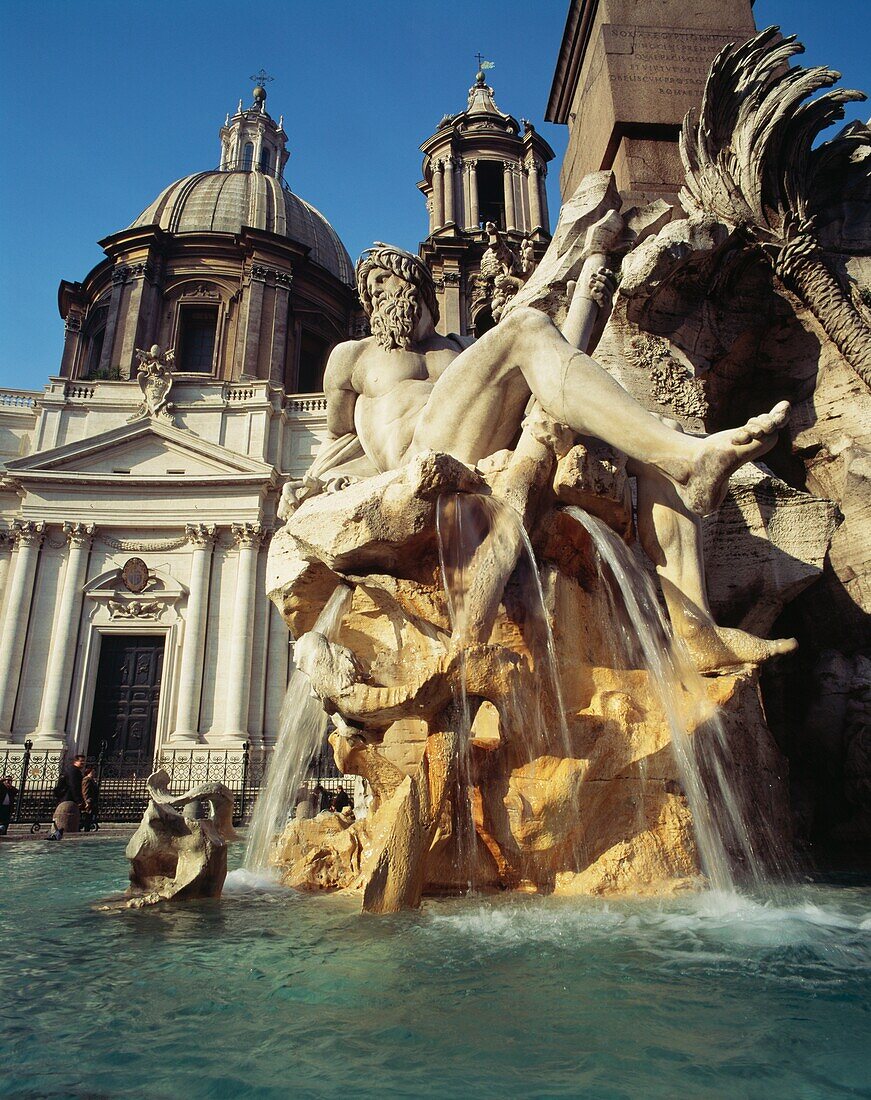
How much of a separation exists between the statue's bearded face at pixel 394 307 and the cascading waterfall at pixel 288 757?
5.79 ft

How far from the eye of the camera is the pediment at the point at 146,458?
25.3 meters

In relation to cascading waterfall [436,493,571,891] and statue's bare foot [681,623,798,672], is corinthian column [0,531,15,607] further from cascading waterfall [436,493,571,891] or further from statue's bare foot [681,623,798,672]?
statue's bare foot [681,623,798,672]

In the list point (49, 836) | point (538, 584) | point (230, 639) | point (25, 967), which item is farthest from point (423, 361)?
point (230, 639)

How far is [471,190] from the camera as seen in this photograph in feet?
109

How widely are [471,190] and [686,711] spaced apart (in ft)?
112

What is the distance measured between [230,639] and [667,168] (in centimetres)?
2027

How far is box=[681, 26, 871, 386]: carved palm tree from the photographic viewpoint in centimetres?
535

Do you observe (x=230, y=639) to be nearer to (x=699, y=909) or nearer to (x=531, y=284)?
(x=531, y=284)

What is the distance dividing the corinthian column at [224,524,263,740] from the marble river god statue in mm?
19504

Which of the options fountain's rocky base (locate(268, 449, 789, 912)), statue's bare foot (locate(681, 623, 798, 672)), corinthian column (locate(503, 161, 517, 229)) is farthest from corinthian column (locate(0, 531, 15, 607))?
statue's bare foot (locate(681, 623, 798, 672))

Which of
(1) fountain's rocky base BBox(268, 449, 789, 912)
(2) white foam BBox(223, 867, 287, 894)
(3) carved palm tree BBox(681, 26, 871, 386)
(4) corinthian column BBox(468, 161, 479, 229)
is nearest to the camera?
(1) fountain's rocky base BBox(268, 449, 789, 912)

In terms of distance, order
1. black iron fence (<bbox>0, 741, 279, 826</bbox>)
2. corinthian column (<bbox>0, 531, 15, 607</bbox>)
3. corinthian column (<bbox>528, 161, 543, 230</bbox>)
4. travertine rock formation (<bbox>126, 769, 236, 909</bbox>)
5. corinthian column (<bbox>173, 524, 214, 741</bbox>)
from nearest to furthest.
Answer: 1. travertine rock formation (<bbox>126, 769, 236, 909</bbox>)
2. black iron fence (<bbox>0, 741, 279, 826</bbox>)
3. corinthian column (<bbox>173, 524, 214, 741</bbox>)
4. corinthian column (<bbox>0, 531, 15, 607</bbox>)
5. corinthian column (<bbox>528, 161, 543, 230</bbox>)

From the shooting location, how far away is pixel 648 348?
17.0 feet

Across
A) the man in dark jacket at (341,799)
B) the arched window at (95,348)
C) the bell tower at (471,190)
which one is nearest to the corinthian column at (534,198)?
the bell tower at (471,190)
